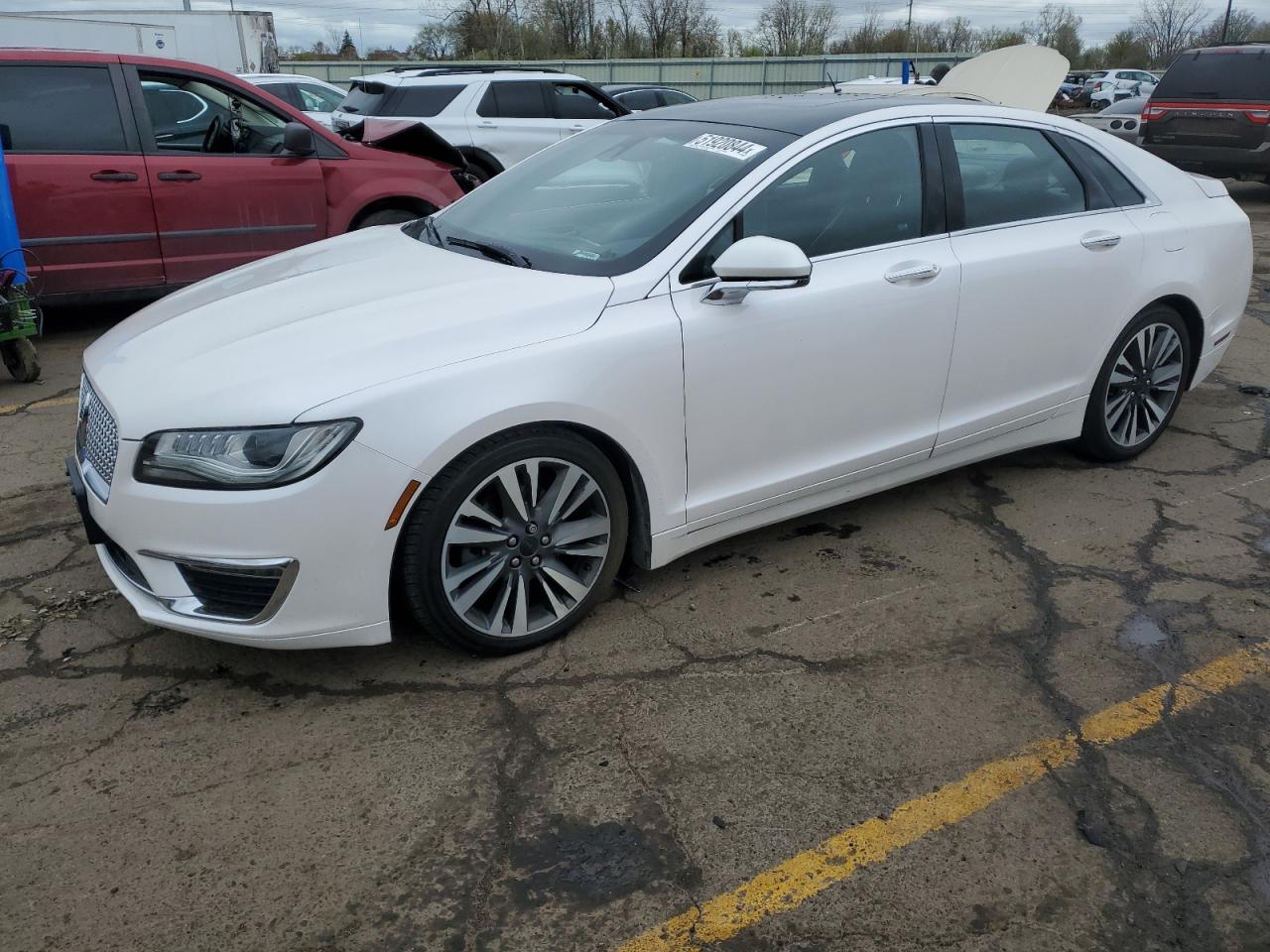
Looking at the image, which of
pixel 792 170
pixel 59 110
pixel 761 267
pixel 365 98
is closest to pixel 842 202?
pixel 792 170

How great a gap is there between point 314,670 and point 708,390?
1.47 meters

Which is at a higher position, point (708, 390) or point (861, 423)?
point (708, 390)

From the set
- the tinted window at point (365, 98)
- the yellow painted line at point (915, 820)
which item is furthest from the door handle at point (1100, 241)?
the tinted window at point (365, 98)

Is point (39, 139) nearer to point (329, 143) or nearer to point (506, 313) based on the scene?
point (329, 143)

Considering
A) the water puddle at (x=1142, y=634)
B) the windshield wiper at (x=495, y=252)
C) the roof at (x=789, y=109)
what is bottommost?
the water puddle at (x=1142, y=634)

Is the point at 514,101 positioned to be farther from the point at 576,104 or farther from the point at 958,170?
the point at 958,170

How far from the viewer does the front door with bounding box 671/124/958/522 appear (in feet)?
10.6

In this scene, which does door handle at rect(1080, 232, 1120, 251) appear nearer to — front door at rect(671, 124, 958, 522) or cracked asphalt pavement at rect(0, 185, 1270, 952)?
front door at rect(671, 124, 958, 522)

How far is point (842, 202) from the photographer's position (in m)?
3.58

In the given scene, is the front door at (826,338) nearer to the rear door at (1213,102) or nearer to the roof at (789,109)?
the roof at (789,109)

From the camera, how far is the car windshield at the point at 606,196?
3.31m

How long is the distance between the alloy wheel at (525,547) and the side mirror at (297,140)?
186 inches

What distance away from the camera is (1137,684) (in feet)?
9.94

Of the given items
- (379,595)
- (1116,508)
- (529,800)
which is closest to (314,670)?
(379,595)
